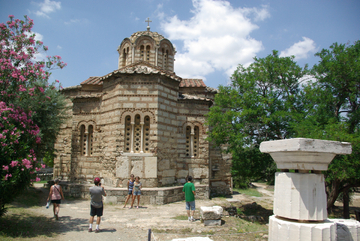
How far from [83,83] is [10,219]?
28.9 feet

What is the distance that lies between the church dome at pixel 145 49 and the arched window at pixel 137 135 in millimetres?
5237

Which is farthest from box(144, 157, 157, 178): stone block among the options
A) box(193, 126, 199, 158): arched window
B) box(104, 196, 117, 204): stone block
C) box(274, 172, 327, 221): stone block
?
box(274, 172, 327, 221): stone block

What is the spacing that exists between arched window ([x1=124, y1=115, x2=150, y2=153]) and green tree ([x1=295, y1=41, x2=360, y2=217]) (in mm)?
6060

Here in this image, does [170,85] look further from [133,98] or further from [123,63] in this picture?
[123,63]

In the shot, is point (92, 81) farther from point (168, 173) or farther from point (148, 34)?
point (168, 173)

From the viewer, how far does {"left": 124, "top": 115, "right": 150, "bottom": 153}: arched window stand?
10578mm

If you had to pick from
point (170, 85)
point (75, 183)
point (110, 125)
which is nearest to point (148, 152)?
point (110, 125)

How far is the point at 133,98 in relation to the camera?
10719 mm

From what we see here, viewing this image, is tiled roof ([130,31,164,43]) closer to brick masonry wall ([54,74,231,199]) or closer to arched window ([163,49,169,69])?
arched window ([163,49,169,69])

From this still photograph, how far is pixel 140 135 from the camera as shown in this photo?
421 inches

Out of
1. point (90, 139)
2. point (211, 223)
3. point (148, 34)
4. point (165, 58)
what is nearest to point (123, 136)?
point (90, 139)

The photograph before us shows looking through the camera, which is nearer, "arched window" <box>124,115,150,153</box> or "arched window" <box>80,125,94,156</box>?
"arched window" <box>124,115,150,153</box>

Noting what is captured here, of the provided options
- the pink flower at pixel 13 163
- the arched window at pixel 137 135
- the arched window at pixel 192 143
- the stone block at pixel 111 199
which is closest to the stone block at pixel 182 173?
the arched window at pixel 192 143

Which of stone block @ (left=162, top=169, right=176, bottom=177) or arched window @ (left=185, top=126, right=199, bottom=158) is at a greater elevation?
arched window @ (left=185, top=126, right=199, bottom=158)
